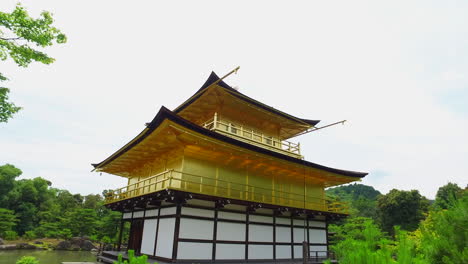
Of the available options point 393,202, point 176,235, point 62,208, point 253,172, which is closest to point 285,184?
point 253,172

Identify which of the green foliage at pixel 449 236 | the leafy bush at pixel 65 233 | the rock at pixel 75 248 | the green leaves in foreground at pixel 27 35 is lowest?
the rock at pixel 75 248

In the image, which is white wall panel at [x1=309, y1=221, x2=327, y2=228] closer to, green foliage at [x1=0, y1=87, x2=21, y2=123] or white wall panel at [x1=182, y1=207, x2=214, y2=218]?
white wall panel at [x1=182, y1=207, x2=214, y2=218]

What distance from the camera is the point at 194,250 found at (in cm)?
1243

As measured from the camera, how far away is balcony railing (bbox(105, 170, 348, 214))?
1360 cm

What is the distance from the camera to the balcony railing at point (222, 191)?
44.6ft

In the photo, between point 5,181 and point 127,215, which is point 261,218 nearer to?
point 127,215

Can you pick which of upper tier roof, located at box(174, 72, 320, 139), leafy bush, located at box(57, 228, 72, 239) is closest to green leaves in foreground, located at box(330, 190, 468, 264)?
upper tier roof, located at box(174, 72, 320, 139)

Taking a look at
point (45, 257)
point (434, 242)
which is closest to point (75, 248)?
point (45, 257)

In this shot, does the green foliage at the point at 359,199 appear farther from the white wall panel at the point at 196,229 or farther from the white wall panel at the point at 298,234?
the white wall panel at the point at 196,229

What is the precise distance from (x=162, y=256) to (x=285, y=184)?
921cm

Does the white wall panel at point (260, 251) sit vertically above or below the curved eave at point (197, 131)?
below

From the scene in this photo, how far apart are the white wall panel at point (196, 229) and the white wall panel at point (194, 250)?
1.18 feet

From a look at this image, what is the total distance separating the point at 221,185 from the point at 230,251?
3.52 meters

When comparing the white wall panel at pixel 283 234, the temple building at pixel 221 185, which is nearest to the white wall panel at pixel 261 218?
the temple building at pixel 221 185
